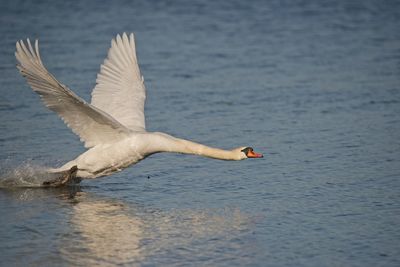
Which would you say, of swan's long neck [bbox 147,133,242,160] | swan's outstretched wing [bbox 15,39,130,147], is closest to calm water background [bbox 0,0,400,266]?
swan's long neck [bbox 147,133,242,160]

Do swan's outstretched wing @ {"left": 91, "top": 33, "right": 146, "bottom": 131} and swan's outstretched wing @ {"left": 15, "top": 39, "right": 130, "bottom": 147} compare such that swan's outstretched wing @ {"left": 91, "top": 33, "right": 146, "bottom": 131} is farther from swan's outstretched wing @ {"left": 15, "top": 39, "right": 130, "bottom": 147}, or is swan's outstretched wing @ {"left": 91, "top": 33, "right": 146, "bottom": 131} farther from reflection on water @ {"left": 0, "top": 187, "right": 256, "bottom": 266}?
reflection on water @ {"left": 0, "top": 187, "right": 256, "bottom": 266}

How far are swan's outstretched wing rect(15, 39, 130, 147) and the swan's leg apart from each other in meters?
0.41

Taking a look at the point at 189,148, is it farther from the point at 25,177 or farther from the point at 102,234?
the point at 25,177

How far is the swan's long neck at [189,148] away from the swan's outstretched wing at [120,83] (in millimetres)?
1658

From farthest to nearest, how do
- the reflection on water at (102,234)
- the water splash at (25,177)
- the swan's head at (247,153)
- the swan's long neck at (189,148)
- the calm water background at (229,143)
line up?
the water splash at (25,177) → the swan's long neck at (189,148) → the swan's head at (247,153) → the calm water background at (229,143) → the reflection on water at (102,234)

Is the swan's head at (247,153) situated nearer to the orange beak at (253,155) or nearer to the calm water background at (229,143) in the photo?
the orange beak at (253,155)

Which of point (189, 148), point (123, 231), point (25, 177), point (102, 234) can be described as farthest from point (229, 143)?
point (102, 234)

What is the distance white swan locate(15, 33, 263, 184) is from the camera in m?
10.4

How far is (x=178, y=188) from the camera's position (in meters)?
11.4

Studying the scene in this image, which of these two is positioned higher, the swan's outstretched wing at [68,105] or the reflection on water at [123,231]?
the swan's outstretched wing at [68,105]

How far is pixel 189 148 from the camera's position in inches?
431

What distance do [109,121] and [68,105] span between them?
55 centimetres

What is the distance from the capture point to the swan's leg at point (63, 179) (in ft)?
37.9

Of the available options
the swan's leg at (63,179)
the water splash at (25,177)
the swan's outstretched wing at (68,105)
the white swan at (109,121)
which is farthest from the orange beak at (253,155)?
the water splash at (25,177)
